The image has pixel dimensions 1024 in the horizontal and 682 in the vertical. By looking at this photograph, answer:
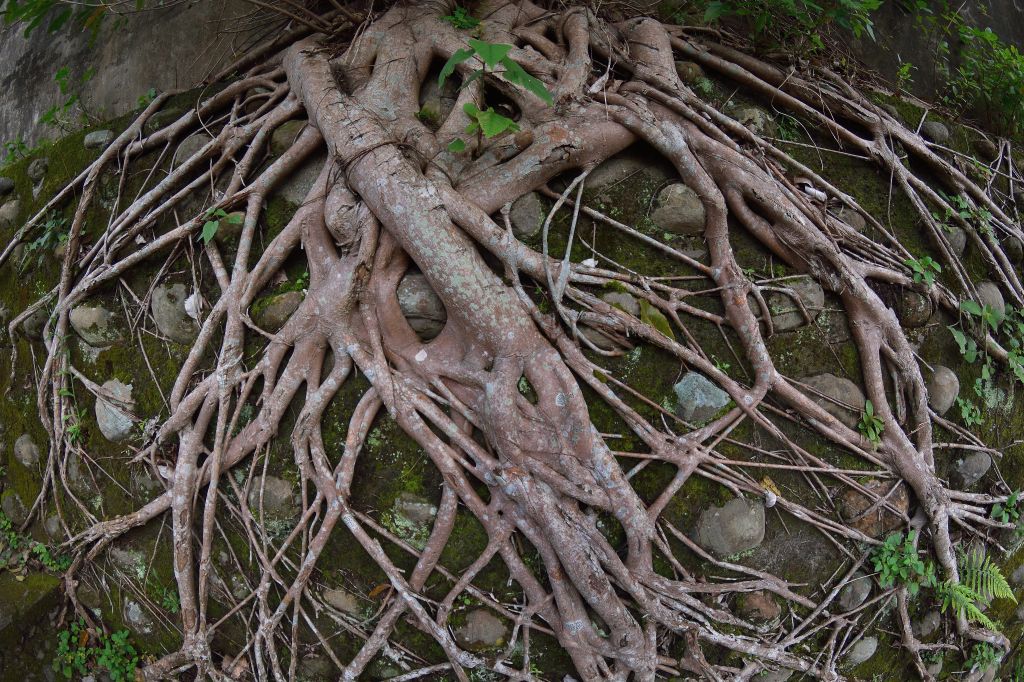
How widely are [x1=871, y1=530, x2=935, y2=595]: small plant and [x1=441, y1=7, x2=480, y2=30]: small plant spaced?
2.33m

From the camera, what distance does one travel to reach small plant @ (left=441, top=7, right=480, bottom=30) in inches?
91.0

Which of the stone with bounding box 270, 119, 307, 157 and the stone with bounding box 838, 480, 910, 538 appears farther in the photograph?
the stone with bounding box 270, 119, 307, 157

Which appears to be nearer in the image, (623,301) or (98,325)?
(623,301)

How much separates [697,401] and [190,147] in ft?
7.13

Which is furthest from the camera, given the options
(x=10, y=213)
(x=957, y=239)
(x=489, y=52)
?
(x=10, y=213)

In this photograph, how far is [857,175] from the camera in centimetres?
244

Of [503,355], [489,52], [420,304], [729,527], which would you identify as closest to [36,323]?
[420,304]

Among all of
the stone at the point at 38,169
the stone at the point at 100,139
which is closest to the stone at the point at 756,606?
the stone at the point at 100,139

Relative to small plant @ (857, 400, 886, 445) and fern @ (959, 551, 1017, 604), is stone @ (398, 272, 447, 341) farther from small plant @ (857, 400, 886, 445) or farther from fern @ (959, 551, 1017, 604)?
fern @ (959, 551, 1017, 604)

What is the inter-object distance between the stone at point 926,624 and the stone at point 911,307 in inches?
40.2

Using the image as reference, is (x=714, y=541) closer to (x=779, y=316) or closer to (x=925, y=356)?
(x=779, y=316)

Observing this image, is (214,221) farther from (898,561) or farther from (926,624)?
(926,624)

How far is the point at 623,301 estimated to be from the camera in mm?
1990

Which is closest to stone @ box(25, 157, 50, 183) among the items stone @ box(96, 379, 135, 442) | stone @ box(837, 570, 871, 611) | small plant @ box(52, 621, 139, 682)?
stone @ box(96, 379, 135, 442)
